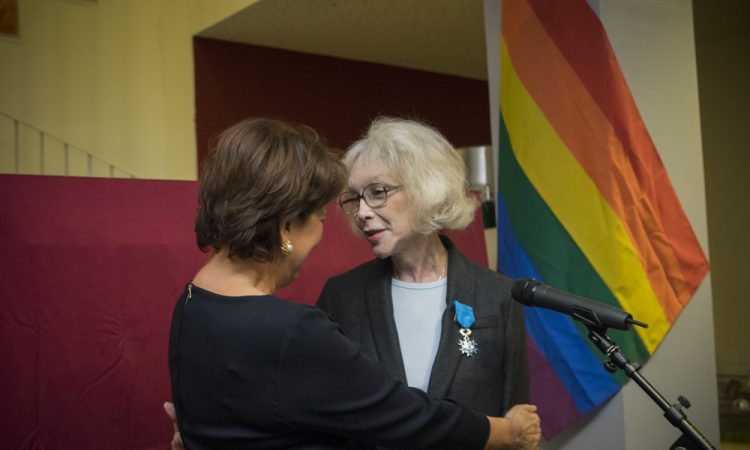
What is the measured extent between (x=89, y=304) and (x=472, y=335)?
112 cm

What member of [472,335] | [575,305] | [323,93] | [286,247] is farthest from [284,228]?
[323,93]

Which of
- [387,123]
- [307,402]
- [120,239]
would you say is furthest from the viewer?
[120,239]

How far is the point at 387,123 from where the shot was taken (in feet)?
6.59

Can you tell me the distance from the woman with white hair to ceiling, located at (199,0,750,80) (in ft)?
10.3

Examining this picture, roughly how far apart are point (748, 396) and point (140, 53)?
15.8ft

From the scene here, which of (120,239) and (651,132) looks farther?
(651,132)

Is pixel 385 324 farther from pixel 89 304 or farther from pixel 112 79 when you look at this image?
pixel 112 79

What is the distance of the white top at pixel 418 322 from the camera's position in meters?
1.85

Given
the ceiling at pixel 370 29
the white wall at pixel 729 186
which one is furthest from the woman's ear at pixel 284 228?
the white wall at pixel 729 186

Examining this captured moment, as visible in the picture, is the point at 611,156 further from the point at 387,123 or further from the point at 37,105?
the point at 37,105

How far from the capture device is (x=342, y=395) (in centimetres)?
122

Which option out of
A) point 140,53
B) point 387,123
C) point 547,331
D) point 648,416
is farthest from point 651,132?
point 140,53

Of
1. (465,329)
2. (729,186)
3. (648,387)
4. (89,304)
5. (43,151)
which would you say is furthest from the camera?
(729,186)

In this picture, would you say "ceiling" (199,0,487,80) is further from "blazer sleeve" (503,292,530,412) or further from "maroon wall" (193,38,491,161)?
"blazer sleeve" (503,292,530,412)
